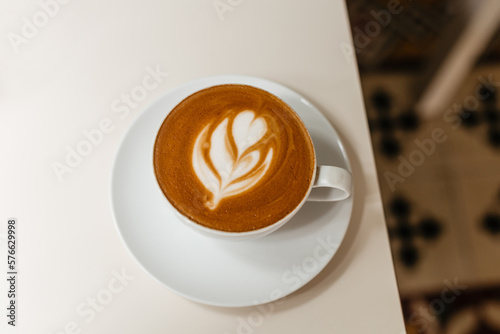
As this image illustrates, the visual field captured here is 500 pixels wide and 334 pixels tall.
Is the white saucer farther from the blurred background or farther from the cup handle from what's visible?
the blurred background

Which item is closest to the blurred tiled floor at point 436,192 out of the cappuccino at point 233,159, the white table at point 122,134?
the white table at point 122,134

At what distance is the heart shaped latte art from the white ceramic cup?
0.07ft

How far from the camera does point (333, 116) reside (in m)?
0.51

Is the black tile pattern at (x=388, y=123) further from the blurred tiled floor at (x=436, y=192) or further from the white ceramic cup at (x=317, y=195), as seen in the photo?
the white ceramic cup at (x=317, y=195)

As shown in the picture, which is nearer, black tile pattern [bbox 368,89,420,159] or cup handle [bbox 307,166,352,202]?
cup handle [bbox 307,166,352,202]

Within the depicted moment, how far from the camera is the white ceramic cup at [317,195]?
0.37 m

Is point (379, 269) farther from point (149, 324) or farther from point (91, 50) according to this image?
point (91, 50)

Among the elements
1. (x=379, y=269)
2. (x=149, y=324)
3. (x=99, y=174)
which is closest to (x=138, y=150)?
(x=99, y=174)

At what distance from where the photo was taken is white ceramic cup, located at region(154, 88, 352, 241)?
0.37 meters

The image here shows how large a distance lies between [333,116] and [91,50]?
10.7 inches

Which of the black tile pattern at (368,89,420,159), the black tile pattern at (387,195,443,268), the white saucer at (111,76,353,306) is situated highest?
the white saucer at (111,76,353,306)

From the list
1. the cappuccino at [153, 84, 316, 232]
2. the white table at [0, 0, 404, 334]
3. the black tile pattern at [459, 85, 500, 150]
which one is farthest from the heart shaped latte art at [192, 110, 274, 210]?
the black tile pattern at [459, 85, 500, 150]

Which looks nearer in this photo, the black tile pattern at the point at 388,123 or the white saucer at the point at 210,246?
the white saucer at the point at 210,246

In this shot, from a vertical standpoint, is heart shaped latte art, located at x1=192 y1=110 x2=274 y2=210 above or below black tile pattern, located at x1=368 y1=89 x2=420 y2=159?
above
